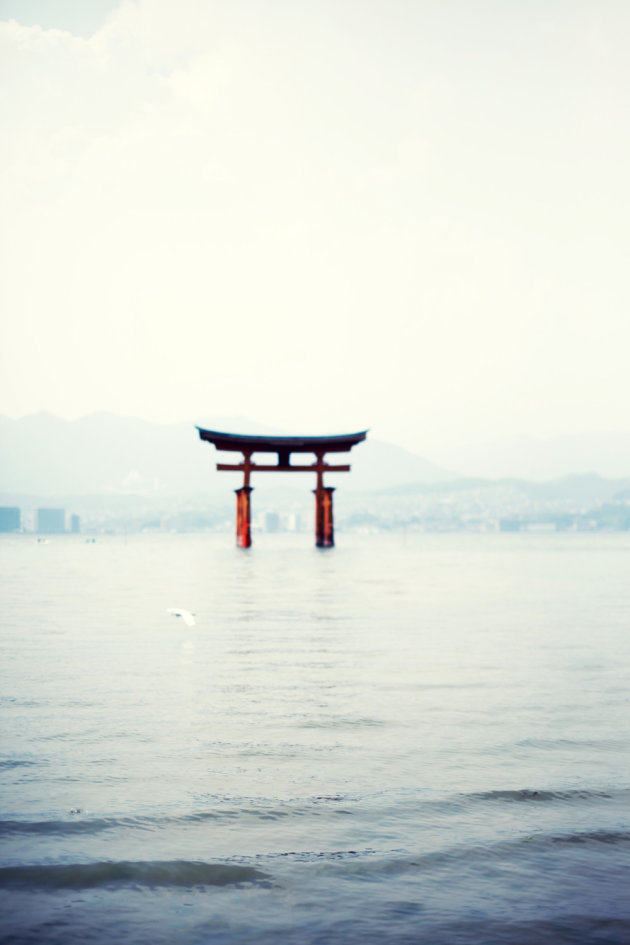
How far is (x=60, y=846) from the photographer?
10.4 ft

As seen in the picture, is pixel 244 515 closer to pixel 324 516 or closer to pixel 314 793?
pixel 324 516

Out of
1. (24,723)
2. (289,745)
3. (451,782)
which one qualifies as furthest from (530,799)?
(24,723)

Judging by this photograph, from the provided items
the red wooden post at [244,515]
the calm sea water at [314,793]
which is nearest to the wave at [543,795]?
the calm sea water at [314,793]

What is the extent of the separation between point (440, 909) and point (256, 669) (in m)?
→ 5.14

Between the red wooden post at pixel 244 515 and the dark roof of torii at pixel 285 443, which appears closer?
the dark roof of torii at pixel 285 443

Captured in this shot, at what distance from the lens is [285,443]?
4534 centimetres

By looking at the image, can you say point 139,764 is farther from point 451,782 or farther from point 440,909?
point 440,909

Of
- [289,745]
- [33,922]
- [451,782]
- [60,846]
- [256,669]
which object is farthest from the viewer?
[256,669]

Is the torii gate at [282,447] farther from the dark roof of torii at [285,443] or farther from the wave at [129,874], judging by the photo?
the wave at [129,874]

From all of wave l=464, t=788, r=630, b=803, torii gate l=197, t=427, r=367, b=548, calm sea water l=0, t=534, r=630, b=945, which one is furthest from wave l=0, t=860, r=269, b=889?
torii gate l=197, t=427, r=367, b=548

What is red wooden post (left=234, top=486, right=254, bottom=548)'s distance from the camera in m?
48.8

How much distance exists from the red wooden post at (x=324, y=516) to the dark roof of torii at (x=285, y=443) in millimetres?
2968

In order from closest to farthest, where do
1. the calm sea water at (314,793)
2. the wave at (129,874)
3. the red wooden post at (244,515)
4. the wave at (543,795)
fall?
the calm sea water at (314,793)
the wave at (129,874)
the wave at (543,795)
the red wooden post at (244,515)

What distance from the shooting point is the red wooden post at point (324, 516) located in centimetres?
4888
